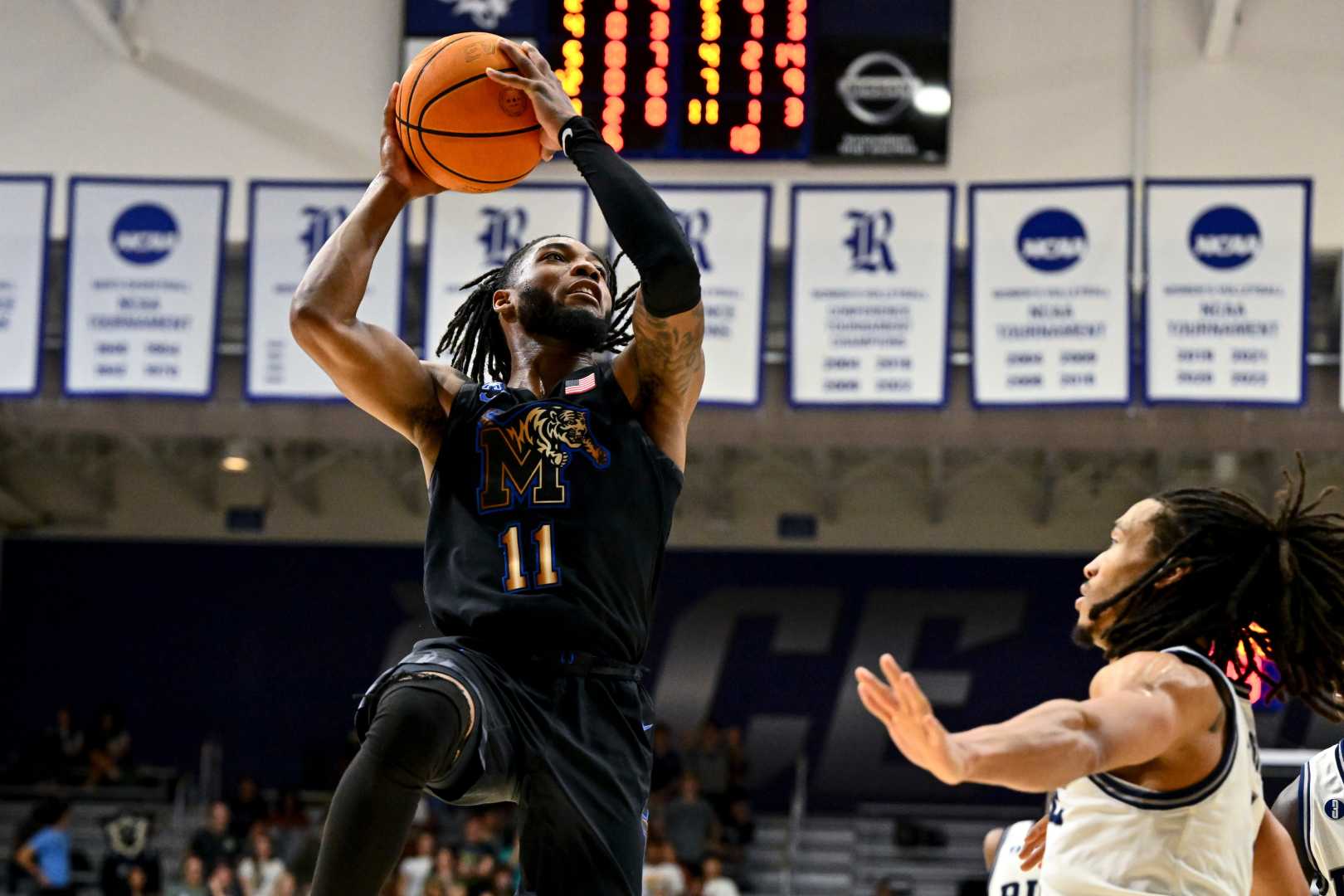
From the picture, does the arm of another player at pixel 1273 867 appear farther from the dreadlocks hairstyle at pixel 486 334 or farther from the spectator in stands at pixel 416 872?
the spectator in stands at pixel 416 872

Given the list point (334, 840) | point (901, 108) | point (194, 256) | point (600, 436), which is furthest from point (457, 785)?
point (901, 108)

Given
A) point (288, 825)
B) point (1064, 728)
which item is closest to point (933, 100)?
point (288, 825)

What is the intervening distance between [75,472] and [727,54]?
389 inches

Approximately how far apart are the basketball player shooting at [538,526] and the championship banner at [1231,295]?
11180mm

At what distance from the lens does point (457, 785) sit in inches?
145

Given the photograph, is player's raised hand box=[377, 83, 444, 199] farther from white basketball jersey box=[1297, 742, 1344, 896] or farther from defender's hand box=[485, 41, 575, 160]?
white basketball jersey box=[1297, 742, 1344, 896]

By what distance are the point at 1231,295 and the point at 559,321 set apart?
37.7ft

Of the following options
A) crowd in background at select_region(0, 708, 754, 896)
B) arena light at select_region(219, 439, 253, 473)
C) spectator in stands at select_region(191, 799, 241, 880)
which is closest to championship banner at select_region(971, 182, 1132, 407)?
crowd in background at select_region(0, 708, 754, 896)

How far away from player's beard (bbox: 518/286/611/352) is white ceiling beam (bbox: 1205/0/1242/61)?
14941 millimetres

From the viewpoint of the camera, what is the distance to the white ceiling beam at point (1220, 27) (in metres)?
17.8

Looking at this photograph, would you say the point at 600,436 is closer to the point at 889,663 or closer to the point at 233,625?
the point at 889,663

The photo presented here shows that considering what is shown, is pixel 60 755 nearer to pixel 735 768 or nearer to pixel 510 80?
pixel 735 768

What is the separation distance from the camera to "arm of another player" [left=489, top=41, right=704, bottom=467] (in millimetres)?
4043

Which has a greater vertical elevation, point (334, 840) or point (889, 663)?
point (889, 663)
